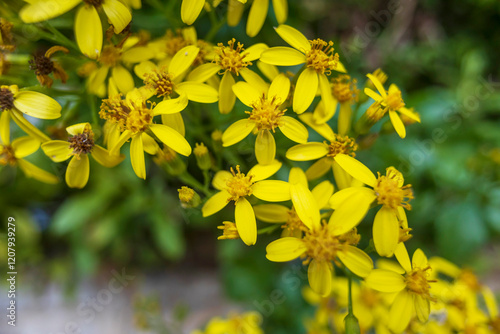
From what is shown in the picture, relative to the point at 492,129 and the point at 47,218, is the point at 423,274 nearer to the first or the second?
the point at 492,129

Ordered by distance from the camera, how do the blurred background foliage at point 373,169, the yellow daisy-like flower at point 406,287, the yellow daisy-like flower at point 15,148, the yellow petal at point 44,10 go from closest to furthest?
1. the yellow petal at point 44,10
2. the yellow daisy-like flower at point 406,287
3. the yellow daisy-like flower at point 15,148
4. the blurred background foliage at point 373,169

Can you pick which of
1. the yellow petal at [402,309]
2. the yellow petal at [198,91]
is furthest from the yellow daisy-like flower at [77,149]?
the yellow petal at [402,309]

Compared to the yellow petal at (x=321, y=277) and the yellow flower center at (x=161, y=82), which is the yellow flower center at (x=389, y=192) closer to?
Answer: the yellow petal at (x=321, y=277)

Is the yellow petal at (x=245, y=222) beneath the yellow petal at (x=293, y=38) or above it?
beneath

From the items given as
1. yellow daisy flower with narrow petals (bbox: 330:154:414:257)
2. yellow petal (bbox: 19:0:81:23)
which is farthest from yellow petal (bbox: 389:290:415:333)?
yellow petal (bbox: 19:0:81:23)

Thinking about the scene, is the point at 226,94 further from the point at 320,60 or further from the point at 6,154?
the point at 6,154

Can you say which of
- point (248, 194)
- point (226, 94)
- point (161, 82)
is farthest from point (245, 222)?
point (161, 82)
